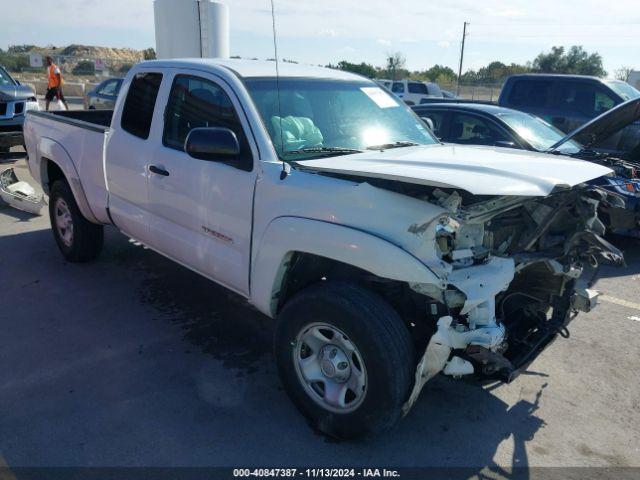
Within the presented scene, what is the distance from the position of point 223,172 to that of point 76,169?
2367mm

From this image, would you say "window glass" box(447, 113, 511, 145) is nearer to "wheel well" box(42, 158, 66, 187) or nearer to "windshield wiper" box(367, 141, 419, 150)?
"windshield wiper" box(367, 141, 419, 150)

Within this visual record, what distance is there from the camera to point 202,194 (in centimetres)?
366

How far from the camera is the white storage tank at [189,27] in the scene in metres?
10.1

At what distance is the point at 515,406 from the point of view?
3.45 m

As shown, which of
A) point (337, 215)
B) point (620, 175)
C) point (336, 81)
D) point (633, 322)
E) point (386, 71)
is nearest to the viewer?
point (337, 215)

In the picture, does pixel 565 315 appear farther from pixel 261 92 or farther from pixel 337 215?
pixel 261 92

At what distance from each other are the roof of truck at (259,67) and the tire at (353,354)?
1.71 meters

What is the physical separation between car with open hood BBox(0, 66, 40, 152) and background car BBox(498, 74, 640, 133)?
9.89 meters

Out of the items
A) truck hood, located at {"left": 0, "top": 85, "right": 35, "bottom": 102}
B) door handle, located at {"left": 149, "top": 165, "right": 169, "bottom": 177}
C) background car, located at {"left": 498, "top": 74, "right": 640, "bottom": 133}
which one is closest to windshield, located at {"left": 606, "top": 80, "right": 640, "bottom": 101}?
background car, located at {"left": 498, "top": 74, "right": 640, "bottom": 133}

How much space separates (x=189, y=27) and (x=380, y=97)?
285 inches

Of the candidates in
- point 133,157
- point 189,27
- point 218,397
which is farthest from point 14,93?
point 218,397

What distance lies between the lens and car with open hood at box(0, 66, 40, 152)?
10992mm

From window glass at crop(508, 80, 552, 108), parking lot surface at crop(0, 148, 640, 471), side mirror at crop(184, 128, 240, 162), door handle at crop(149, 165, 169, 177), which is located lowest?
parking lot surface at crop(0, 148, 640, 471)

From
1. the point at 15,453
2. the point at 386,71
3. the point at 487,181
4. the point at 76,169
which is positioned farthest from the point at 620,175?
the point at 386,71
